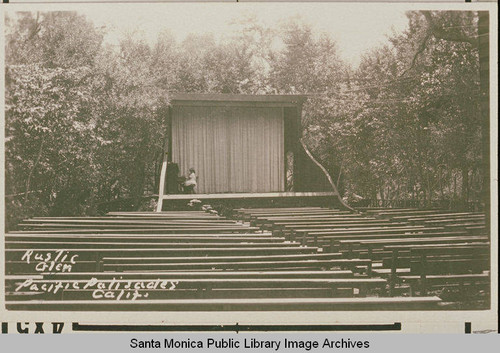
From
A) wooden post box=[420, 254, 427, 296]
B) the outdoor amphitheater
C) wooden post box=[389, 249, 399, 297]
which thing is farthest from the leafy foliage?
wooden post box=[420, 254, 427, 296]

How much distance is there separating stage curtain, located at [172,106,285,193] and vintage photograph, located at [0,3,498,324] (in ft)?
1.24

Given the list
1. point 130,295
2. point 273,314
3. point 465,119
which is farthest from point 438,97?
point 130,295

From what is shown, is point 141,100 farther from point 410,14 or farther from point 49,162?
point 410,14

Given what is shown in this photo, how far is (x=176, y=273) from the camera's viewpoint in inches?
278

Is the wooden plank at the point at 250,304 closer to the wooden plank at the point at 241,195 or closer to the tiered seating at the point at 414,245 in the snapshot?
the tiered seating at the point at 414,245

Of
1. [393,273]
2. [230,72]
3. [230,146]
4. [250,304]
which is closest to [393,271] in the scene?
[393,273]

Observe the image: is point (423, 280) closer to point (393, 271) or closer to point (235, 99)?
point (393, 271)

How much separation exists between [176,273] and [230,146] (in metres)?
2.82

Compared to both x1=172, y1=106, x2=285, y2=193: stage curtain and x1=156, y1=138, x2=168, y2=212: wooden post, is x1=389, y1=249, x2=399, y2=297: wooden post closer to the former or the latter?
x1=172, y1=106, x2=285, y2=193: stage curtain

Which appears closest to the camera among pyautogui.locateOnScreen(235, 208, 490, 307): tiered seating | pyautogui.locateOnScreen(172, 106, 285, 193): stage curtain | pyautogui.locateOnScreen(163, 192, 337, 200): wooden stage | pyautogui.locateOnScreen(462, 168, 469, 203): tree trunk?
pyautogui.locateOnScreen(235, 208, 490, 307): tiered seating

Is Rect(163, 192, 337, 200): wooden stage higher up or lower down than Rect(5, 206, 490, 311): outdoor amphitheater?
higher up

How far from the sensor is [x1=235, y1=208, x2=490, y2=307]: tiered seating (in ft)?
23.7

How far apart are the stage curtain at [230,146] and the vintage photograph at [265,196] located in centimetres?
38

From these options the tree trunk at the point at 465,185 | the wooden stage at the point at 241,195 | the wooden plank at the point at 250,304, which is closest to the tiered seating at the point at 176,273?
the wooden plank at the point at 250,304
